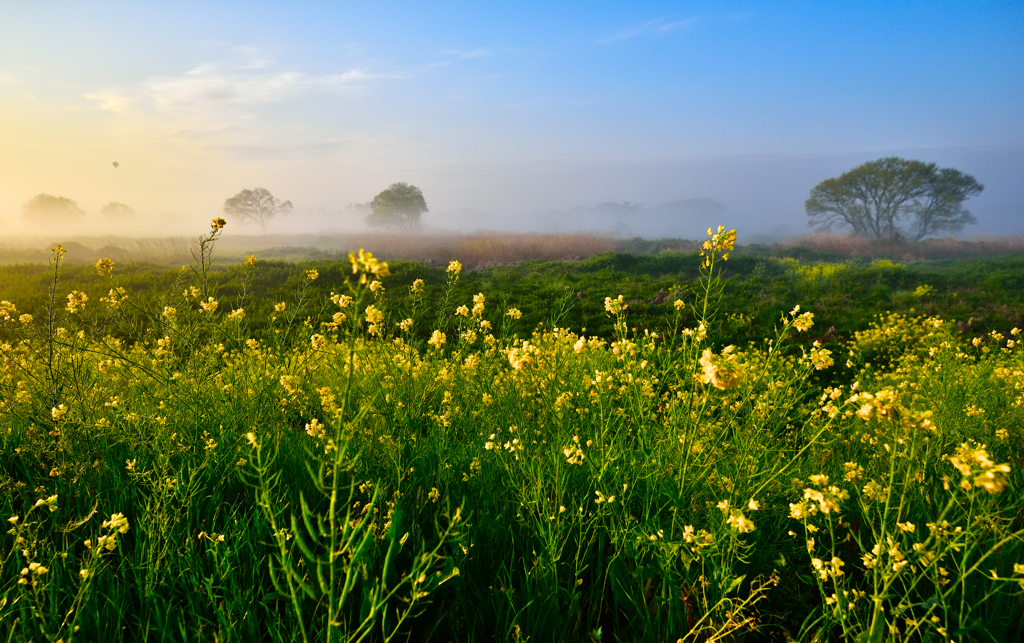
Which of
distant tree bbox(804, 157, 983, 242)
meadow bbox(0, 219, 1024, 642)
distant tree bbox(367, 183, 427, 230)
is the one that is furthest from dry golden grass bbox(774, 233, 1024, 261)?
distant tree bbox(367, 183, 427, 230)

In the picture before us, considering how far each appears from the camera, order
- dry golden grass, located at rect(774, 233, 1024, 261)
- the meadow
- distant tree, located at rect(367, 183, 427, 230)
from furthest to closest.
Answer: distant tree, located at rect(367, 183, 427, 230) → dry golden grass, located at rect(774, 233, 1024, 261) → the meadow

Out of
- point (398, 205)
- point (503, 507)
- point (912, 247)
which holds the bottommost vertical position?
point (503, 507)

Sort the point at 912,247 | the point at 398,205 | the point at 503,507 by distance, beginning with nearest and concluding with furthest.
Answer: the point at 503,507
the point at 912,247
the point at 398,205

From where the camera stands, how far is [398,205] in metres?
71.2

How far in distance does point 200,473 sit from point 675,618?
2.49 meters

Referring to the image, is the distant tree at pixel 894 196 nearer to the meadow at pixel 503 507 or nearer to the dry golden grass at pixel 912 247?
the dry golden grass at pixel 912 247

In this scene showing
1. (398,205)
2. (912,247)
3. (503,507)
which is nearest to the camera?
(503,507)

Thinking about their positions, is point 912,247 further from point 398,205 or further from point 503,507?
point 398,205

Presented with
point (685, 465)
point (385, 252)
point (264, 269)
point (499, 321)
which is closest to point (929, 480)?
point (685, 465)

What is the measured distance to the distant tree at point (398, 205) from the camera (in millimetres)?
70625

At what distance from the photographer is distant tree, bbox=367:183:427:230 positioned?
70.6m

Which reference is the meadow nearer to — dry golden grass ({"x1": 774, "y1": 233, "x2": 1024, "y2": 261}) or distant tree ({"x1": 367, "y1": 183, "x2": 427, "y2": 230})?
dry golden grass ({"x1": 774, "y1": 233, "x2": 1024, "y2": 261})

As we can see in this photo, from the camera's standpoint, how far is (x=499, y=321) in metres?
9.00

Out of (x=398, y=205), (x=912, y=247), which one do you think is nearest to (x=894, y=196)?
(x=912, y=247)
